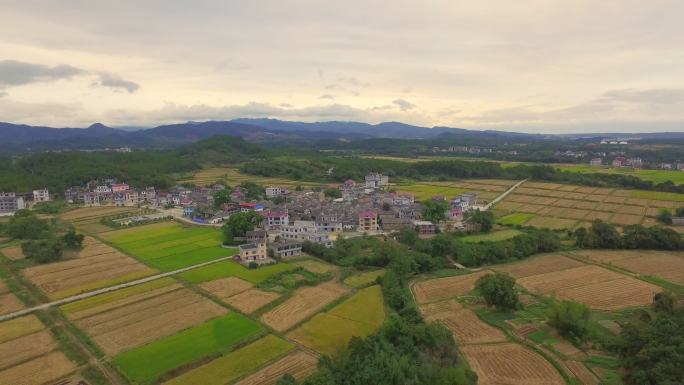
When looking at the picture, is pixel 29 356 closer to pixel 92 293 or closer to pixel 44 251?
pixel 92 293

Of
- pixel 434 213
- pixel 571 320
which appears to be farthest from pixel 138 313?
pixel 434 213

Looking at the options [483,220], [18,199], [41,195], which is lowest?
[483,220]

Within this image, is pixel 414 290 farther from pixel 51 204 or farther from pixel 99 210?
pixel 51 204

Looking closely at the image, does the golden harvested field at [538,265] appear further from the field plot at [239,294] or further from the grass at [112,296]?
the grass at [112,296]

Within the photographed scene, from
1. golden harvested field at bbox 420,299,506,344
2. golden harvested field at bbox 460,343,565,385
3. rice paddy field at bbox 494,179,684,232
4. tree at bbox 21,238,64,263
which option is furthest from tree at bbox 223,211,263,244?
rice paddy field at bbox 494,179,684,232

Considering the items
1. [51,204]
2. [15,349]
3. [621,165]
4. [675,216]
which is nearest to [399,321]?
[15,349]
